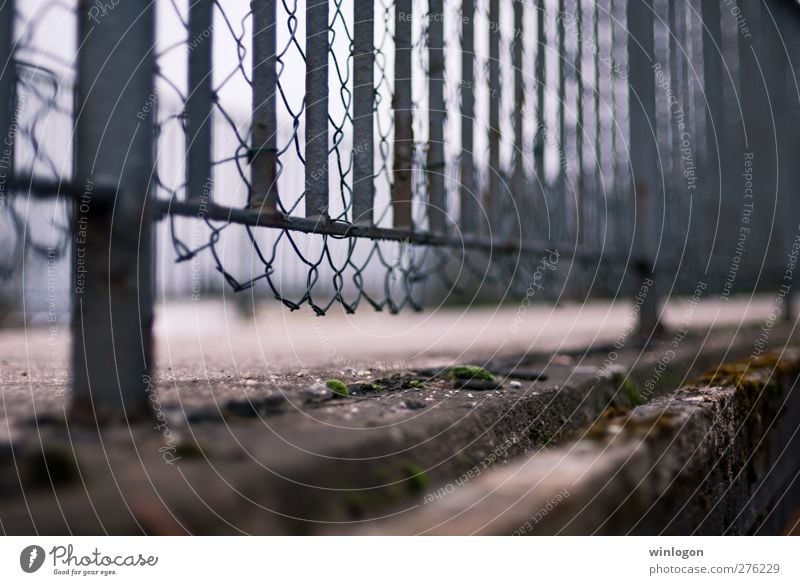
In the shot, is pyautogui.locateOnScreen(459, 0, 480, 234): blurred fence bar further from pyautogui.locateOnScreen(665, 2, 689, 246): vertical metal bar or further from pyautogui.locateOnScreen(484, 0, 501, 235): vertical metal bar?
pyautogui.locateOnScreen(665, 2, 689, 246): vertical metal bar

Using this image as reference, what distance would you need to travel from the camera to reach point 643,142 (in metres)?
2.49

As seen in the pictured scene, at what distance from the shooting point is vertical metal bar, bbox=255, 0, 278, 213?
1.12 meters

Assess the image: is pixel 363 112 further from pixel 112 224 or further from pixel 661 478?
pixel 661 478

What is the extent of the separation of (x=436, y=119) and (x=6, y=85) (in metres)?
0.93

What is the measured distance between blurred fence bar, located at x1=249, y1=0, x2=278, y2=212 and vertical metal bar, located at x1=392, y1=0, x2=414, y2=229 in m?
0.40

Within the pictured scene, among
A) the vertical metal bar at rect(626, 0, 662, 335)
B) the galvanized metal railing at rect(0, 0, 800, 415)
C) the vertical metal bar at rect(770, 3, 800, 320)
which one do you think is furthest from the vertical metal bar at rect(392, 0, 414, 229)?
the vertical metal bar at rect(770, 3, 800, 320)

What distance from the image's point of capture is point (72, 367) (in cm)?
78

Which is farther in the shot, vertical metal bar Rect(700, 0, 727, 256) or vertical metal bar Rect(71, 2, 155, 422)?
vertical metal bar Rect(700, 0, 727, 256)

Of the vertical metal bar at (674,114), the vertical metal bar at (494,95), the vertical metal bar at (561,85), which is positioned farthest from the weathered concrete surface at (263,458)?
the vertical metal bar at (674,114)

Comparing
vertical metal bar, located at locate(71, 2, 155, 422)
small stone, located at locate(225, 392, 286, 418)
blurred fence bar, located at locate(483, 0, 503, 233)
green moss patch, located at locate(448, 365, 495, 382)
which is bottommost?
green moss patch, located at locate(448, 365, 495, 382)

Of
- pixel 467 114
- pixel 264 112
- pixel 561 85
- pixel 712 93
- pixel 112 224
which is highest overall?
pixel 712 93

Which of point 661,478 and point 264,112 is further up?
point 264,112

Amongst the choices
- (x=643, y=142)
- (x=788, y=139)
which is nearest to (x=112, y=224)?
(x=643, y=142)

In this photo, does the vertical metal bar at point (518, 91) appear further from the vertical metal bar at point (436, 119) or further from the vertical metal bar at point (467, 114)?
the vertical metal bar at point (436, 119)
